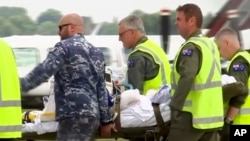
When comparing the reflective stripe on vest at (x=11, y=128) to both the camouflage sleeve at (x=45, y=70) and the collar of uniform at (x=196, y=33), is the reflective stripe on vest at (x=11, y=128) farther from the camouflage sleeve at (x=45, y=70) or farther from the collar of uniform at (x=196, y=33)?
the collar of uniform at (x=196, y=33)

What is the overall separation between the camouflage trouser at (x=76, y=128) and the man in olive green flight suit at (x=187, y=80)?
608mm

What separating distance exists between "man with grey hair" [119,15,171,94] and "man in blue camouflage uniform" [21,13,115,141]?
0.93 meters

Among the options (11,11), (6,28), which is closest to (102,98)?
(6,28)

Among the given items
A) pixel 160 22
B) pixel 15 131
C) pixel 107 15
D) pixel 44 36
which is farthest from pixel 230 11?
pixel 15 131

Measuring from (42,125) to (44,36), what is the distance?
10291mm

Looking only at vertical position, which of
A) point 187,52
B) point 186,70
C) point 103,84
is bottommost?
point 103,84

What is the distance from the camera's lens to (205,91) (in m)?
5.43

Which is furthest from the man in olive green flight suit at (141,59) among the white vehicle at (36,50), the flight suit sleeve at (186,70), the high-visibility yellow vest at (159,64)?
the white vehicle at (36,50)

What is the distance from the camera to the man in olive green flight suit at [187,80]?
5336mm

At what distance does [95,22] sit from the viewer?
1770 cm

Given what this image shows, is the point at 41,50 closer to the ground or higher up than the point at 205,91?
closer to the ground

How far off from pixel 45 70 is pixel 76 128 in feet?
1.69

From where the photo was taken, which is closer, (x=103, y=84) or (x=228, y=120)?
(x=103, y=84)

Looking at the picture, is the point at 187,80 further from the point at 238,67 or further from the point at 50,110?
the point at 238,67
